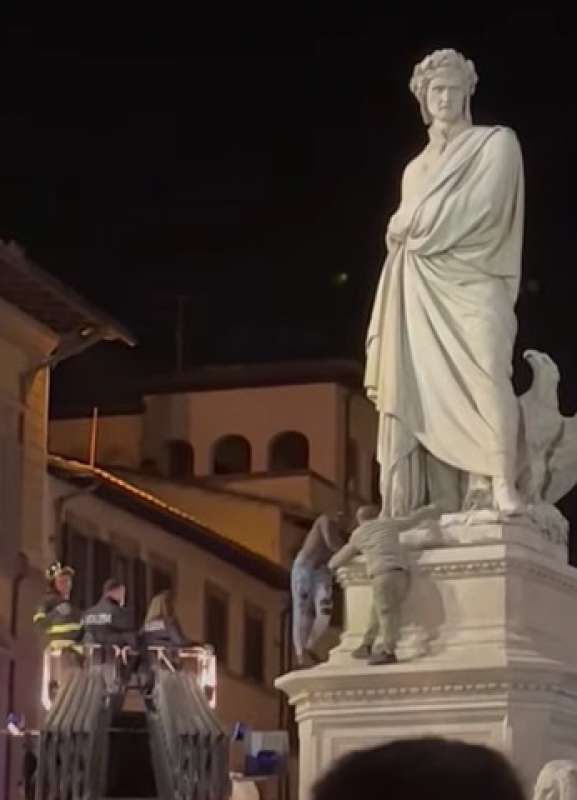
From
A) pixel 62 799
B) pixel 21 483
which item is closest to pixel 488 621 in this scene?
pixel 62 799

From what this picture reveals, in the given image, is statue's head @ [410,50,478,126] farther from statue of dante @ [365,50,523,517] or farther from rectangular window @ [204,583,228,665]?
rectangular window @ [204,583,228,665]

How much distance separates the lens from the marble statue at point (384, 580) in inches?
432

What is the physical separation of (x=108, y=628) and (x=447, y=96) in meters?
6.37

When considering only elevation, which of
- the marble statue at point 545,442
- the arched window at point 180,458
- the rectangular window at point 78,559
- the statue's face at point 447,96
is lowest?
the marble statue at point 545,442

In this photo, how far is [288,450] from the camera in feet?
188

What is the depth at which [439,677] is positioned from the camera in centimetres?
1074

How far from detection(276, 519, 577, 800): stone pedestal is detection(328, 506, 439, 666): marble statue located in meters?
0.07

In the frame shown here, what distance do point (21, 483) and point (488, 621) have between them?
88.8ft

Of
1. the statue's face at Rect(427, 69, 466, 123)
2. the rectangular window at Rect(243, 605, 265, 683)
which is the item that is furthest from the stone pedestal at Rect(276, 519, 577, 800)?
the rectangular window at Rect(243, 605, 265, 683)

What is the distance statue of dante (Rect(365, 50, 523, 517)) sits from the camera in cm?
1138

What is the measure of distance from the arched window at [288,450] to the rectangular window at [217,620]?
32.3ft

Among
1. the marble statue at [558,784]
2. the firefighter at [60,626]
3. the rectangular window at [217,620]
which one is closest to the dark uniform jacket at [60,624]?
the firefighter at [60,626]

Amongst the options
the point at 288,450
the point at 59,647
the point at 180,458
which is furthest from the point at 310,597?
the point at 180,458

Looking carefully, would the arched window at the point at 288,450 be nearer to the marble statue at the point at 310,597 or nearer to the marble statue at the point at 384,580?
the marble statue at the point at 310,597
